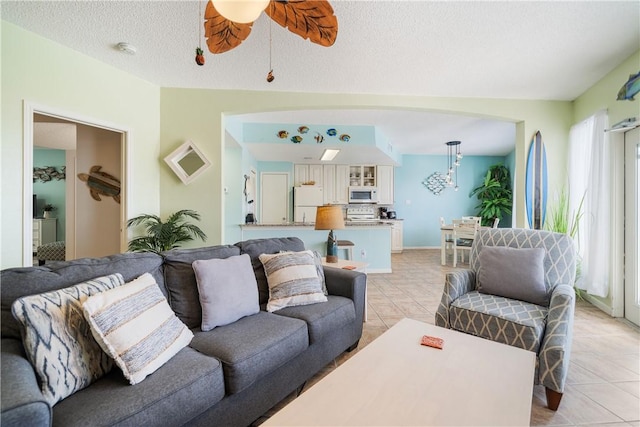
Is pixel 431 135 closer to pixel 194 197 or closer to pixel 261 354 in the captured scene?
pixel 194 197

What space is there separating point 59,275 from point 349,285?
169 centimetres

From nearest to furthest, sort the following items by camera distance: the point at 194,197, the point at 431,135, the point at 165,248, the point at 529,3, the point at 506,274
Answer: the point at 529,3
the point at 506,274
the point at 165,248
the point at 194,197
the point at 431,135

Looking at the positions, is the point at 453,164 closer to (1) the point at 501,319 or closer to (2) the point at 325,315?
(1) the point at 501,319

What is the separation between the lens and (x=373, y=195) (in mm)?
7035

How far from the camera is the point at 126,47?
244 cm

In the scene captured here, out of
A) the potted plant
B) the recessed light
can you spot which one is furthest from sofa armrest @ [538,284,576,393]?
the potted plant

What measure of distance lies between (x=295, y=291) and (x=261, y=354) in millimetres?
607

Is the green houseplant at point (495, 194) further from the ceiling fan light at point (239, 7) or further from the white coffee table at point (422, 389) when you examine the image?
the ceiling fan light at point (239, 7)

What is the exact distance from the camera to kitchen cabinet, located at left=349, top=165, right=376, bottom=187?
7.09 m

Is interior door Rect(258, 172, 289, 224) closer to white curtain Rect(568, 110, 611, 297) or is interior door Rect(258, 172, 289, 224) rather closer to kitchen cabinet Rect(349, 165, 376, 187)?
kitchen cabinet Rect(349, 165, 376, 187)

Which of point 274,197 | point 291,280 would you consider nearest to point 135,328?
point 291,280

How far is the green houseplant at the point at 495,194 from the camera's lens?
7016 millimetres

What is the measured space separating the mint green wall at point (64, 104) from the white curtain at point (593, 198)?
4.76m

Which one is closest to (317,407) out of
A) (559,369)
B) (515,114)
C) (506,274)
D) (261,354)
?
(261,354)
